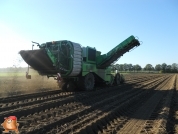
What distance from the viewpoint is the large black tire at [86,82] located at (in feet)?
40.8

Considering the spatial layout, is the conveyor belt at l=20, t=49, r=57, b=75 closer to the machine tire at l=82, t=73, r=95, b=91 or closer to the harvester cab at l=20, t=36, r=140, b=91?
the harvester cab at l=20, t=36, r=140, b=91

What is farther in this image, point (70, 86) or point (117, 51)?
point (117, 51)

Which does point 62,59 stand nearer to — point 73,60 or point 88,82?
point 73,60

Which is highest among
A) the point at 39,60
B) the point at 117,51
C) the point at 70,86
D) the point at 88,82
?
the point at 117,51

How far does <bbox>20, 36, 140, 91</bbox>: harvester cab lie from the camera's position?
1076 centimetres

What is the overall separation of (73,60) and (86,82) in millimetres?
2286

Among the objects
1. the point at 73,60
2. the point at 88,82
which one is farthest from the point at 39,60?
the point at 88,82

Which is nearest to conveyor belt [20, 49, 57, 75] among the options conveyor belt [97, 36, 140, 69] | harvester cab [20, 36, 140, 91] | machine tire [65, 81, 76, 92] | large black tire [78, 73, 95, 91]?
harvester cab [20, 36, 140, 91]

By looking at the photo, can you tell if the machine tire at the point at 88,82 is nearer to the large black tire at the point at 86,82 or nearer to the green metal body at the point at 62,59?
the large black tire at the point at 86,82

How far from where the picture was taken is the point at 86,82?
41.8 feet

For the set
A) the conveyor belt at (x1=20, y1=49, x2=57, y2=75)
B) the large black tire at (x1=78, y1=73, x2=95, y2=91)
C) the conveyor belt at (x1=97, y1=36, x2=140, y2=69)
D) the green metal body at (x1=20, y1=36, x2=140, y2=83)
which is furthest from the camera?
the conveyor belt at (x1=97, y1=36, x2=140, y2=69)

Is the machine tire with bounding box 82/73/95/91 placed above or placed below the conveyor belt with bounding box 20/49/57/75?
below

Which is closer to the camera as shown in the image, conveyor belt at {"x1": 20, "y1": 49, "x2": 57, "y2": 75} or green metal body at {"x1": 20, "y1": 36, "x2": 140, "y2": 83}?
conveyor belt at {"x1": 20, "y1": 49, "x2": 57, "y2": 75}

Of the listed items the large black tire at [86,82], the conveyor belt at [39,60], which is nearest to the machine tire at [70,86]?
the large black tire at [86,82]
